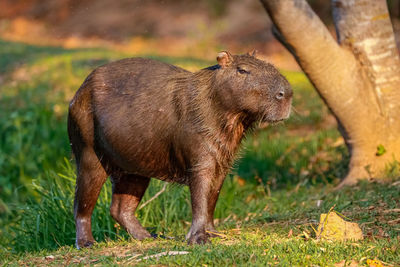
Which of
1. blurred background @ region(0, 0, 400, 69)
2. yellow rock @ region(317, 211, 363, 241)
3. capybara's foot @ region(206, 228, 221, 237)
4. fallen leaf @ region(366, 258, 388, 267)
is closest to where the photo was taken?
fallen leaf @ region(366, 258, 388, 267)

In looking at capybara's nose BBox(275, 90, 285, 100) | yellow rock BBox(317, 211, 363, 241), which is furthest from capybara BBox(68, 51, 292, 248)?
yellow rock BBox(317, 211, 363, 241)

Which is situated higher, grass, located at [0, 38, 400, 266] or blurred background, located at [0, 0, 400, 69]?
blurred background, located at [0, 0, 400, 69]

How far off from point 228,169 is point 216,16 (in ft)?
51.5

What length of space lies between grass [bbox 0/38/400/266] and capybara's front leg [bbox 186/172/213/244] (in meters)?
0.10

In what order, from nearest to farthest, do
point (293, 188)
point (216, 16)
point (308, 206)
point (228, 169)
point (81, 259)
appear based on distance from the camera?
point (81, 259), point (228, 169), point (308, 206), point (293, 188), point (216, 16)

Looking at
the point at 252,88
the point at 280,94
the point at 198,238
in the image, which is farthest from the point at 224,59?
the point at 198,238

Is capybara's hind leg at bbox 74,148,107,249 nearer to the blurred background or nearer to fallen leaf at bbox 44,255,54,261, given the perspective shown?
fallen leaf at bbox 44,255,54,261

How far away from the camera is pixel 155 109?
4270 millimetres

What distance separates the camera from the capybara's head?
12.8 ft

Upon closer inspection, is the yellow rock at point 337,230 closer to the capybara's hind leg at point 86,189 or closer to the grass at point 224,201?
the grass at point 224,201

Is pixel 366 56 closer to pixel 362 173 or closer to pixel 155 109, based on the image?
pixel 362 173

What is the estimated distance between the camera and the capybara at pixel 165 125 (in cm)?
396

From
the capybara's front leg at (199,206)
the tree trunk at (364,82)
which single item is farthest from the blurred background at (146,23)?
the capybara's front leg at (199,206)

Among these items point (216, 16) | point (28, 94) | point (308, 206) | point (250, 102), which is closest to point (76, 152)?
point (250, 102)
